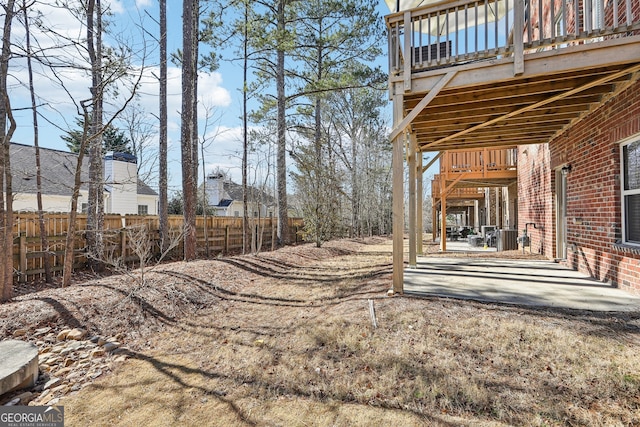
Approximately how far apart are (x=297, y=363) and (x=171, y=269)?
4444 mm

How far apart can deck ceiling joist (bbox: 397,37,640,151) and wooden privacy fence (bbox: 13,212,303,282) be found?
5368mm

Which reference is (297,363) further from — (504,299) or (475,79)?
(475,79)

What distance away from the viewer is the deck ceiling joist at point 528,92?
390cm

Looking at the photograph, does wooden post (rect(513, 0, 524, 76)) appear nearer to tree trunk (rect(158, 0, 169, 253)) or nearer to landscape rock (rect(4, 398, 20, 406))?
landscape rock (rect(4, 398, 20, 406))

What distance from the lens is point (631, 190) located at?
4441 mm

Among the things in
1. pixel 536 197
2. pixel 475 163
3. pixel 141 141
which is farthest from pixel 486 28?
pixel 141 141

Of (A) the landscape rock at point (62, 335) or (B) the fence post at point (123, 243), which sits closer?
(A) the landscape rock at point (62, 335)

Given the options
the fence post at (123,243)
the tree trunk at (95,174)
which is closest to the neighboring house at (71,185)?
the fence post at (123,243)

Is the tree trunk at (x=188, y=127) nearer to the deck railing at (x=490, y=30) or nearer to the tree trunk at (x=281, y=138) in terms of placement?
the tree trunk at (x=281, y=138)

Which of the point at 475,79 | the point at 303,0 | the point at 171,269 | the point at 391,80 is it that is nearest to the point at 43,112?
the point at 171,269

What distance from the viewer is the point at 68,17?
584 centimetres

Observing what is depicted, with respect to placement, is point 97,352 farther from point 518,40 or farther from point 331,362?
point 518,40

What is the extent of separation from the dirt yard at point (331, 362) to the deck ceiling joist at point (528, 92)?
2808mm

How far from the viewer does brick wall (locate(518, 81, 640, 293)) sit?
14.3ft
